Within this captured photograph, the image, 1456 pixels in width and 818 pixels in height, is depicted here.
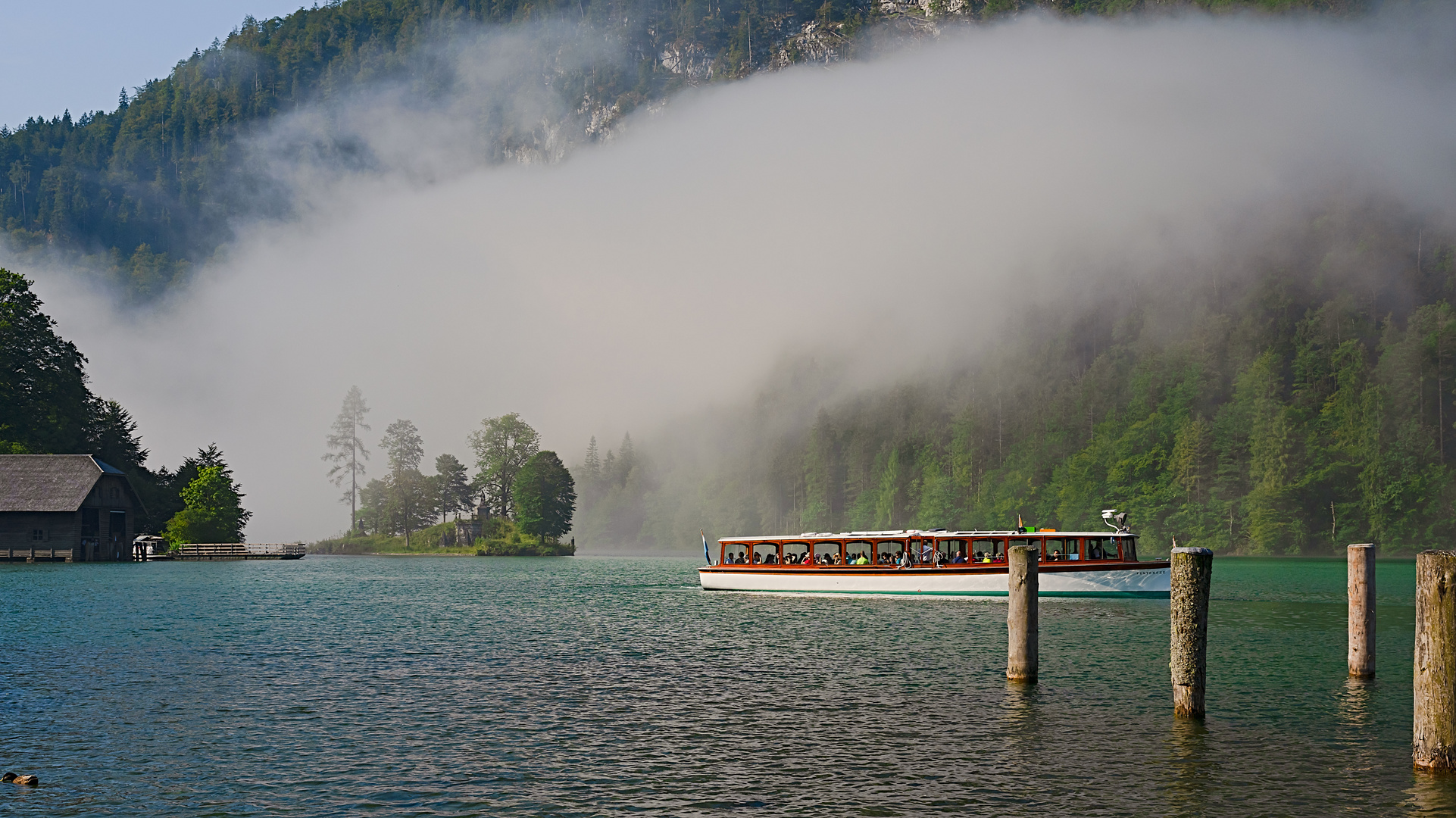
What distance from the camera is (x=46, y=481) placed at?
111 m

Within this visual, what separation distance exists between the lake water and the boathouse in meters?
68.9

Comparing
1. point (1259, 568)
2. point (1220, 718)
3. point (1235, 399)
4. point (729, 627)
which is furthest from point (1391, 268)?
point (1220, 718)

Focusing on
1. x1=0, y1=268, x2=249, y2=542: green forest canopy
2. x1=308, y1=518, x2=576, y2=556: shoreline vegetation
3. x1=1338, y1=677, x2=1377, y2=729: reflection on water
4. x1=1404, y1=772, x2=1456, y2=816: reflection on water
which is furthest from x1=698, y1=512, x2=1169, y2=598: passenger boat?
x1=308, y1=518, x2=576, y2=556: shoreline vegetation

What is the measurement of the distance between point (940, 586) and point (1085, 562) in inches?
305

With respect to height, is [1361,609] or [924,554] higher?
[1361,609]

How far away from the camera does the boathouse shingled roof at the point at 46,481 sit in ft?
359

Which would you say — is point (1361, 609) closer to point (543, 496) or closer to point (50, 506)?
point (50, 506)

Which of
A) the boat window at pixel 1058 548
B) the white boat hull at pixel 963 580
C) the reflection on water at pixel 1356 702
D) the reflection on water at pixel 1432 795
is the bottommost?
the white boat hull at pixel 963 580

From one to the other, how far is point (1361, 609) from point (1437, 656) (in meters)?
13.4

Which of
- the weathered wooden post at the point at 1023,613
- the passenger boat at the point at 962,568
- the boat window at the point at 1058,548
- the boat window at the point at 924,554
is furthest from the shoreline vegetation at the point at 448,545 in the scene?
the weathered wooden post at the point at 1023,613

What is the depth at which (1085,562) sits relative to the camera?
59625 millimetres

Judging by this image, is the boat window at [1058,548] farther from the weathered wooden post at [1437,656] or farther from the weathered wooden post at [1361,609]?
the weathered wooden post at [1437,656]

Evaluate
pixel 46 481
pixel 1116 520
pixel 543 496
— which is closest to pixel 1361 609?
pixel 1116 520

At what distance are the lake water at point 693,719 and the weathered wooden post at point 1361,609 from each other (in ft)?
2.92
